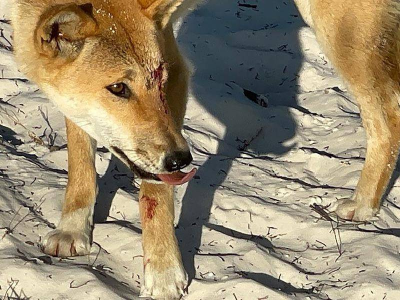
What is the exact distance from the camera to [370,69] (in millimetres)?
4887

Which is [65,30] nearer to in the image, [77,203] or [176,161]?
[176,161]

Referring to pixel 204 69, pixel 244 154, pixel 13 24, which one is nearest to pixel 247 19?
pixel 204 69

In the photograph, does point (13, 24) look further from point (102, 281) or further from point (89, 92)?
point (102, 281)

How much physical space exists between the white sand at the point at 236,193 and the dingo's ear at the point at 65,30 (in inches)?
42.8

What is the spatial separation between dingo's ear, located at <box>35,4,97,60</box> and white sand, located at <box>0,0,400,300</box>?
3.57 feet

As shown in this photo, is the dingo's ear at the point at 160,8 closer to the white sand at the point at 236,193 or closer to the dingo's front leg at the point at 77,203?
the dingo's front leg at the point at 77,203

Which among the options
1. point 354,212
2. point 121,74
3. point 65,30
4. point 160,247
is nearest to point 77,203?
point 160,247

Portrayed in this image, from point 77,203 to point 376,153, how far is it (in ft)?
6.11

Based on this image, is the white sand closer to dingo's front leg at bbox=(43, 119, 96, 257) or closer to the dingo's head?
dingo's front leg at bbox=(43, 119, 96, 257)

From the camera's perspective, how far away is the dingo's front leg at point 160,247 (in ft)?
13.5

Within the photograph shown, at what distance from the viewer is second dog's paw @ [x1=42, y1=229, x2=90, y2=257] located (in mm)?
4387

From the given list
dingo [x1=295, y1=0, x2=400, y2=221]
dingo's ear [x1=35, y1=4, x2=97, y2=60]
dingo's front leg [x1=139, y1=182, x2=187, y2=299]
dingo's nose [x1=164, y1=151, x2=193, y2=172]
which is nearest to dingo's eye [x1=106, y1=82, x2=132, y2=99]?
dingo's ear [x1=35, y1=4, x2=97, y2=60]

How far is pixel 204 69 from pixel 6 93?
5.62ft

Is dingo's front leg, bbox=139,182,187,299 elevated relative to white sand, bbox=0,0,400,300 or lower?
elevated
